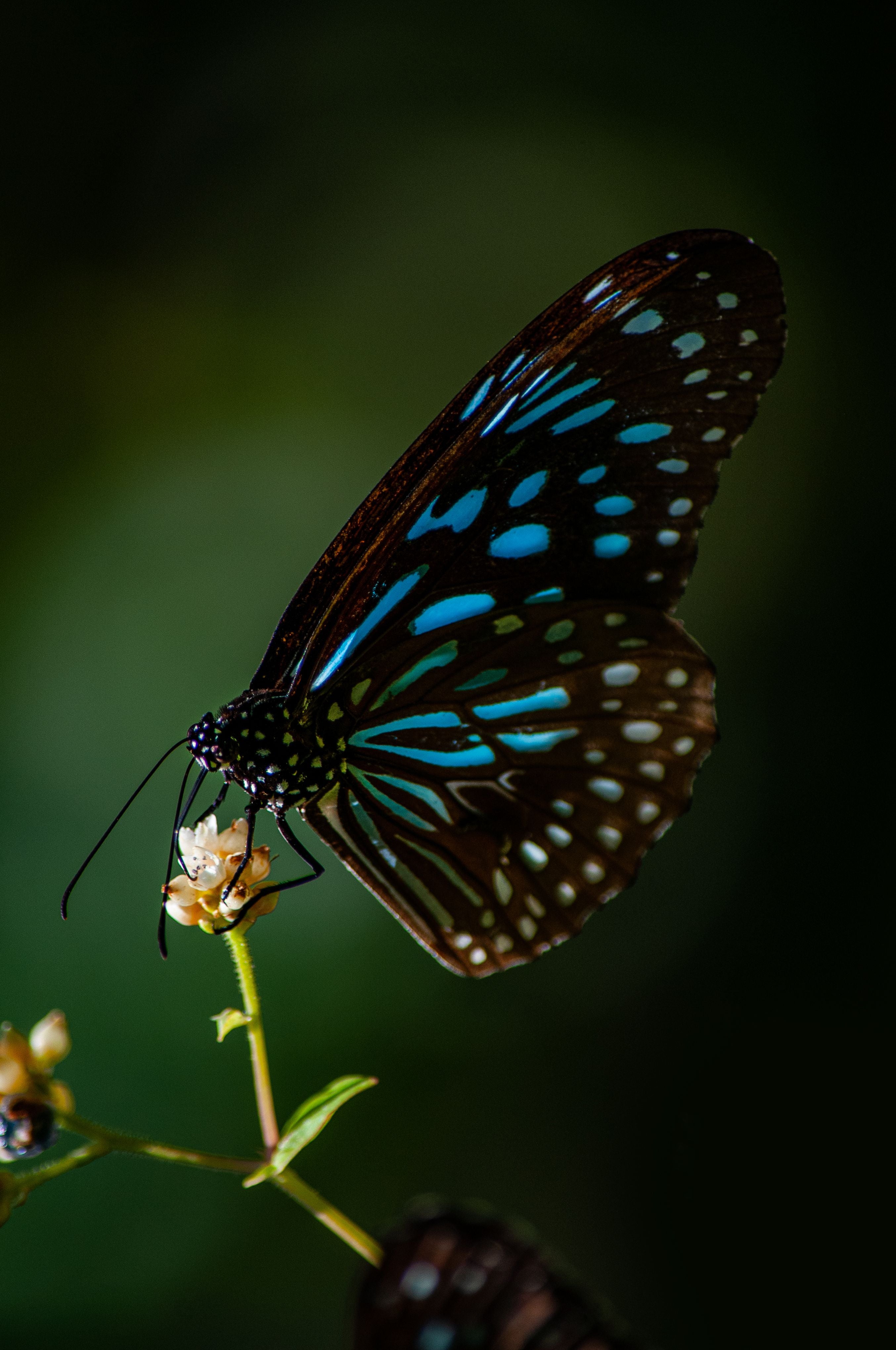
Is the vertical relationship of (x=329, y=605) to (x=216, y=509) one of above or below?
below

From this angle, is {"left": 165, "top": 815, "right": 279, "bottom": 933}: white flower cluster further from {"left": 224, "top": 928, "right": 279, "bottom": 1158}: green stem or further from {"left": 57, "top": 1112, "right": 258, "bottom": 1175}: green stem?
{"left": 57, "top": 1112, "right": 258, "bottom": 1175}: green stem

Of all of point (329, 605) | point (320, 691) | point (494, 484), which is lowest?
point (320, 691)

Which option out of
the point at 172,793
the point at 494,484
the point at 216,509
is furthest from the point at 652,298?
the point at 216,509

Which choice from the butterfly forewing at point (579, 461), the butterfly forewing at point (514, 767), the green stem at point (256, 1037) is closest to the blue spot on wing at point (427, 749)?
the butterfly forewing at point (514, 767)

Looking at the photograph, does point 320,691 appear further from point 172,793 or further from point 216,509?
point 216,509

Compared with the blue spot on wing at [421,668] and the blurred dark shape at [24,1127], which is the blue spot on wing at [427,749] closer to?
the blue spot on wing at [421,668]

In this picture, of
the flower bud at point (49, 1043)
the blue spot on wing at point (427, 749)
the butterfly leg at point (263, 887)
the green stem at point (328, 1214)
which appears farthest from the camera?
the blue spot on wing at point (427, 749)
